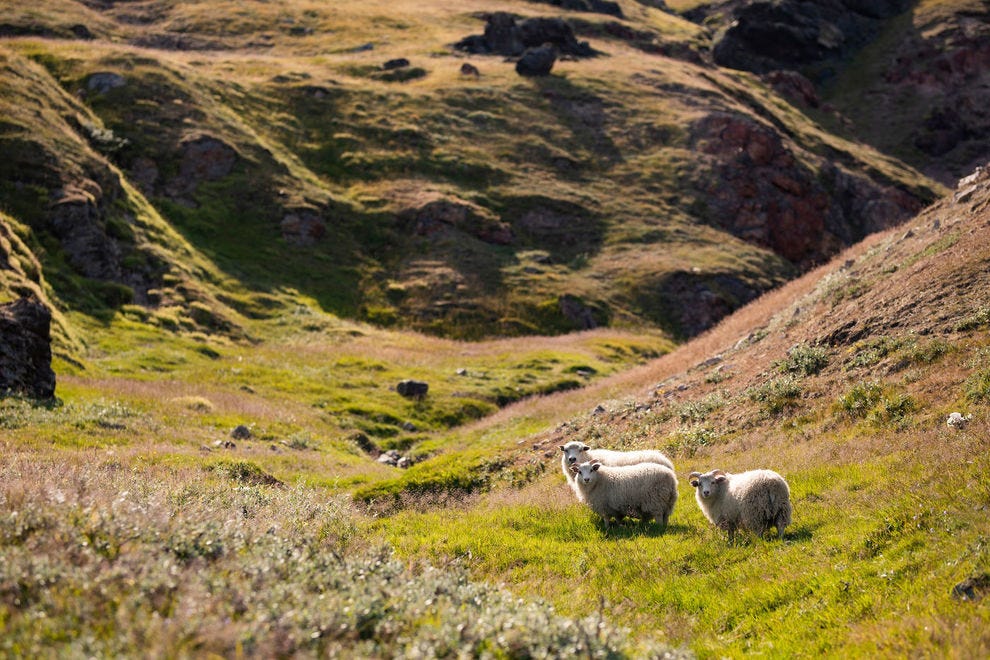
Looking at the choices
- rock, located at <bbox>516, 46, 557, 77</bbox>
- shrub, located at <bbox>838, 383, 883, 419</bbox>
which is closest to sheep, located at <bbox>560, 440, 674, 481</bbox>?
shrub, located at <bbox>838, 383, 883, 419</bbox>

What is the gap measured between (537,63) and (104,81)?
52377mm

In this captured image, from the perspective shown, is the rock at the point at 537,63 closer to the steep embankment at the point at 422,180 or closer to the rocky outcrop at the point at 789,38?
the steep embankment at the point at 422,180

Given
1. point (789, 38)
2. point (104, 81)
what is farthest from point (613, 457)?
point (789, 38)

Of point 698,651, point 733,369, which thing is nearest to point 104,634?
point 698,651

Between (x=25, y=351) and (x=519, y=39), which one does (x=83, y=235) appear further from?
(x=519, y=39)

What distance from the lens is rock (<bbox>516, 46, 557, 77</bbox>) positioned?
307 feet

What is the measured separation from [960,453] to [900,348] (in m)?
6.91

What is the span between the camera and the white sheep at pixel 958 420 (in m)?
13.3

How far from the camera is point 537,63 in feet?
307

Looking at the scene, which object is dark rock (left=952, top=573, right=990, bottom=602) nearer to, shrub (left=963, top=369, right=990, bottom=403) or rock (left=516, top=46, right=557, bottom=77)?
shrub (left=963, top=369, right=990, bottom=403)

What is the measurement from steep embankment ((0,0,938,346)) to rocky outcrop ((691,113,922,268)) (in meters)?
0.24

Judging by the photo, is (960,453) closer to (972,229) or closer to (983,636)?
(983,636)

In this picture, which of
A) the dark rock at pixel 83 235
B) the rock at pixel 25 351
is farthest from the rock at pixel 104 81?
the rock at pixel 25 351

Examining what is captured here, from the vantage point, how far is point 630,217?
7106 cm
